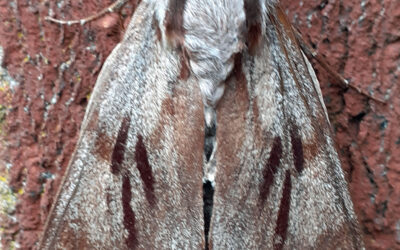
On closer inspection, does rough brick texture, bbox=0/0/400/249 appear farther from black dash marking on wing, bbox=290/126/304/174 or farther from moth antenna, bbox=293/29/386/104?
black dash marking on wing, bbox=290/126/304/174

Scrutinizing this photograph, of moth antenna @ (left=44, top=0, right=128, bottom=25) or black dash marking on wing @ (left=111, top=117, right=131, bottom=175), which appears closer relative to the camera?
black dash marking on wing @ (left=111, top=117, right=131, bottom=175)

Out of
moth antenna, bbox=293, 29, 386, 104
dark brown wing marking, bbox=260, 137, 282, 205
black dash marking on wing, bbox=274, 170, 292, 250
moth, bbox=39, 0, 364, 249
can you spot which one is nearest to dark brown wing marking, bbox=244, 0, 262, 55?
moth, bbox=39, 0, 364, 249

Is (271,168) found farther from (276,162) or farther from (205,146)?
(205,146)

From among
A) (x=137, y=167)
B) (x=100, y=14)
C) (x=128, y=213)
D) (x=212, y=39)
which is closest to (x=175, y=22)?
(x=212, y=39)

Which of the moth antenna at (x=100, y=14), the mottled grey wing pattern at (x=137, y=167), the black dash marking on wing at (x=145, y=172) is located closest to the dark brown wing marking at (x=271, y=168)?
the mottled grey wing pattern at (x=137, y=167)

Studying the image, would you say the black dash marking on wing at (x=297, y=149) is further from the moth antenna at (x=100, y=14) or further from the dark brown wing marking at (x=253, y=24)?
the moth antenna at (x=100, y=14)

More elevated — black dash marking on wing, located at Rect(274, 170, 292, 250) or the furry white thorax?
the furry white thorax
